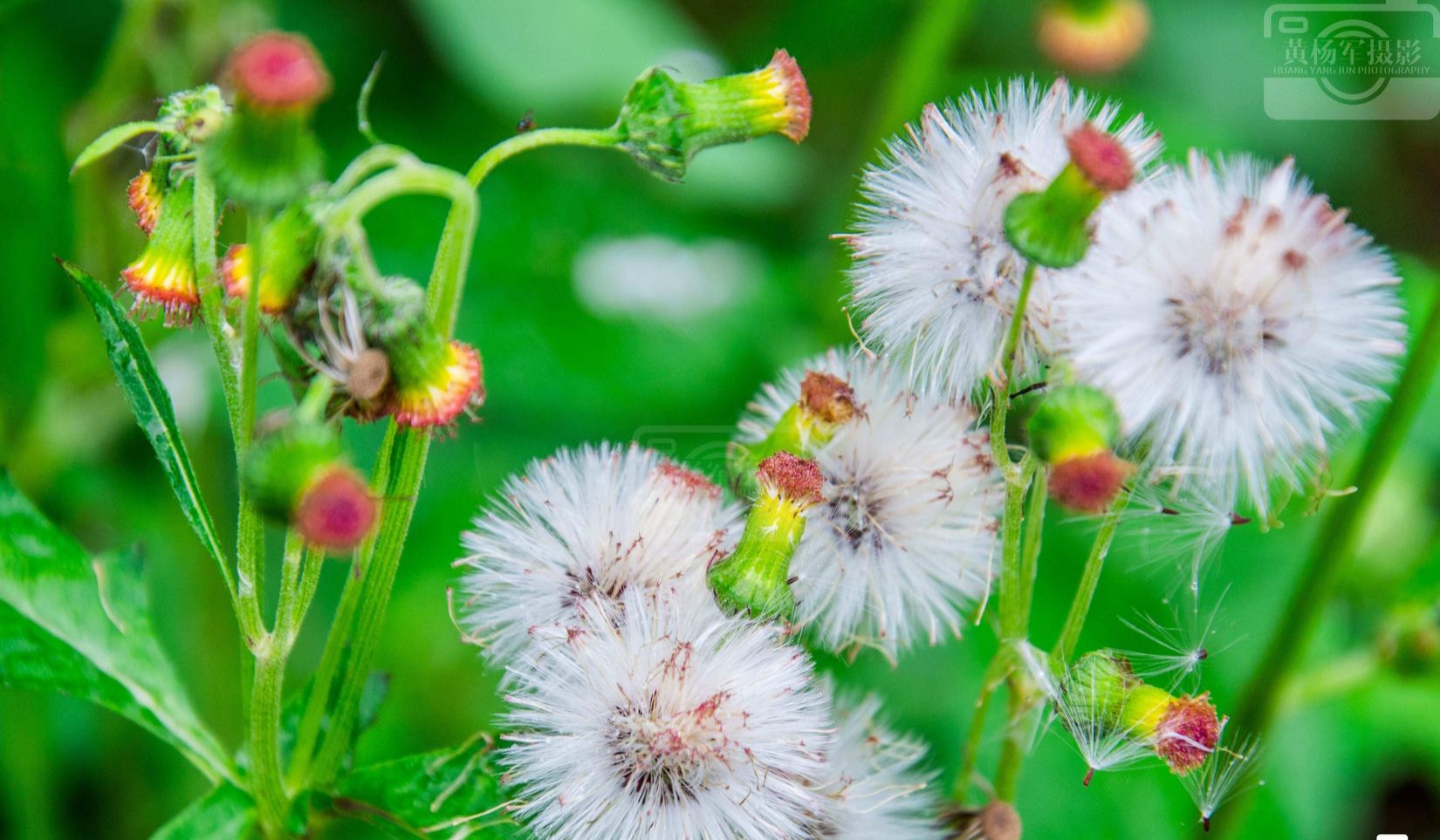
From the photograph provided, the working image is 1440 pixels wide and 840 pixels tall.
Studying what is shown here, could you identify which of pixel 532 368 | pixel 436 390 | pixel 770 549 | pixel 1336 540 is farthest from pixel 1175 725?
pixel 532 368

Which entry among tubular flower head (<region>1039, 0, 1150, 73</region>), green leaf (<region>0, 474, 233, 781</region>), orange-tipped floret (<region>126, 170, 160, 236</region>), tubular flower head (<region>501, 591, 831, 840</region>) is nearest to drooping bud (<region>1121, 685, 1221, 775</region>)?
tubular flower head (<region>501, 591, 831, 840</region>)

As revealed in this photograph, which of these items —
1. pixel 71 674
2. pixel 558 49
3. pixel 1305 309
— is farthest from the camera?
pixel 558 49

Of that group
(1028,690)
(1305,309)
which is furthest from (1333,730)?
(1305,309)

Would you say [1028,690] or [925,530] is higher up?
[925,530]

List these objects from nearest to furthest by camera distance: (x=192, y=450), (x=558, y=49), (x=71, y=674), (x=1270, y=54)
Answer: (x=71, y=674)
(x=192, y=450)
(x=558, y=49)
(x=1270, y=54)

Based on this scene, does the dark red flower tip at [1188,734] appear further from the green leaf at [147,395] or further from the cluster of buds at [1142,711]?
the green leaf at [147,395]

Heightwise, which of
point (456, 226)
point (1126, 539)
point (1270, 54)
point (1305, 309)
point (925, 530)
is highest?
point (1270, 54)

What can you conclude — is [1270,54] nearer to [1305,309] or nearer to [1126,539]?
[1126,539]
